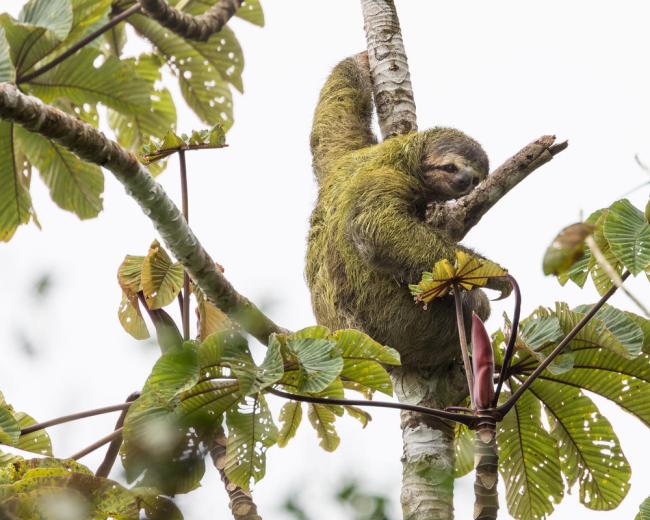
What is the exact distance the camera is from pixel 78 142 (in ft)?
12.7

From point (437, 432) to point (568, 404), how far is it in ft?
2.20

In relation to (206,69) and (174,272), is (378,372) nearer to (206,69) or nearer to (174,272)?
(174,272)

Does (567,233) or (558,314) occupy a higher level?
(558,314)

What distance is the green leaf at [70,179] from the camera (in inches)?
205

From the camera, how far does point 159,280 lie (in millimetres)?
4699

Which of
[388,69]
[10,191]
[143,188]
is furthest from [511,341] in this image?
[388,69]

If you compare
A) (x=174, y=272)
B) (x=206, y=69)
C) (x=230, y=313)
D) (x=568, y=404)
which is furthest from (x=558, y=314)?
(x=206, y=69)

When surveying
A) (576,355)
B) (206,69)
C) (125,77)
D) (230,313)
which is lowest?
(576,355)

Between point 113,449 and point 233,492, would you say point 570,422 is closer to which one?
point 233,492

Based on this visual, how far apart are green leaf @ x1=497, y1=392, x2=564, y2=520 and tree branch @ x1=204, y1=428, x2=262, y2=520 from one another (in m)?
1.43

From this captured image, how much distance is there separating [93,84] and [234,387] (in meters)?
2.12

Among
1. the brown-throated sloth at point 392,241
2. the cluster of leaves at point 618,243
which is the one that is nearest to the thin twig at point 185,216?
the brown-throated sloth at point 392,241

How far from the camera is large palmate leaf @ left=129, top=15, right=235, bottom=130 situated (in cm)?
596

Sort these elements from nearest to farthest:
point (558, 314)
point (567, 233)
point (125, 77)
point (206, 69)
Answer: point (567, 233), point (558, 314), point (125, 77), point (206, 69)
